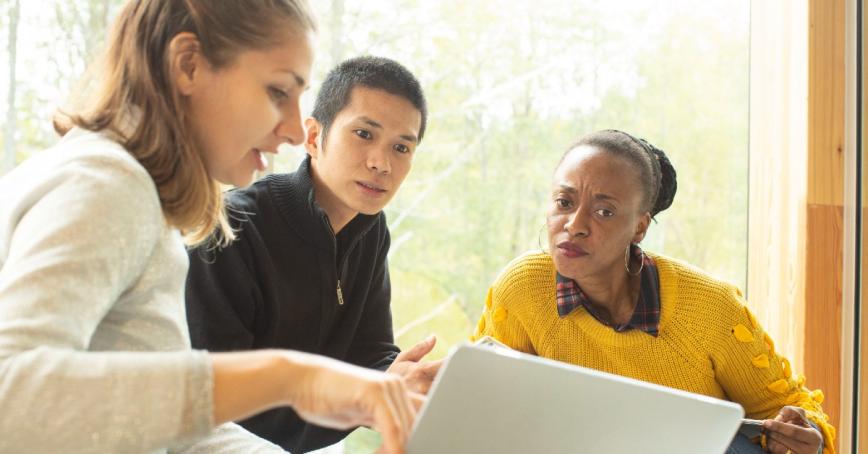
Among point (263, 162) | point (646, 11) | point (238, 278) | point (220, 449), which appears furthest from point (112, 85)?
point (646, 11)

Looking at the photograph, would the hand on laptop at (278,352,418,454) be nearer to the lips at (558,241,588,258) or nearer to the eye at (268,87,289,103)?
the eye at (268,87,289,103)

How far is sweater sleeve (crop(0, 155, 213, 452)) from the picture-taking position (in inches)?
30.0

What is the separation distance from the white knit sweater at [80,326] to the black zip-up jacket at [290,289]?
2.13ft

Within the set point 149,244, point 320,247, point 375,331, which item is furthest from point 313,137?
point 149,244

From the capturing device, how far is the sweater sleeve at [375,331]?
1875 mm

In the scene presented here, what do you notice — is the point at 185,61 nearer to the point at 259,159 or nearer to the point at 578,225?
the point at 259,159

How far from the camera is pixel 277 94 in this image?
3.43ft

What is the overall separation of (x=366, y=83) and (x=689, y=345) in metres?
0.82

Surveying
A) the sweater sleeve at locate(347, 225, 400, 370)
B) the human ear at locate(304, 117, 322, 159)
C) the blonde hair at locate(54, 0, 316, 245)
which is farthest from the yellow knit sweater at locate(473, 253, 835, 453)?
the blonde hair at locate(54, 0, 316, 245)

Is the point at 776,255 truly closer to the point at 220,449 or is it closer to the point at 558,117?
the point at 558,117

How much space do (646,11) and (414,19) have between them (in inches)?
25.9

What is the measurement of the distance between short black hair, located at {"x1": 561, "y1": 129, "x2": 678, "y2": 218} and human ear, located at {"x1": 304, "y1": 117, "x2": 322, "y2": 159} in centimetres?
52

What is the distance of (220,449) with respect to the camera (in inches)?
48.6

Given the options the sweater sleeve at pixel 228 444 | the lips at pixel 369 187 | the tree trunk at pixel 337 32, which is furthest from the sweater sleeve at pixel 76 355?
the tree trunk at pixel 337 32
